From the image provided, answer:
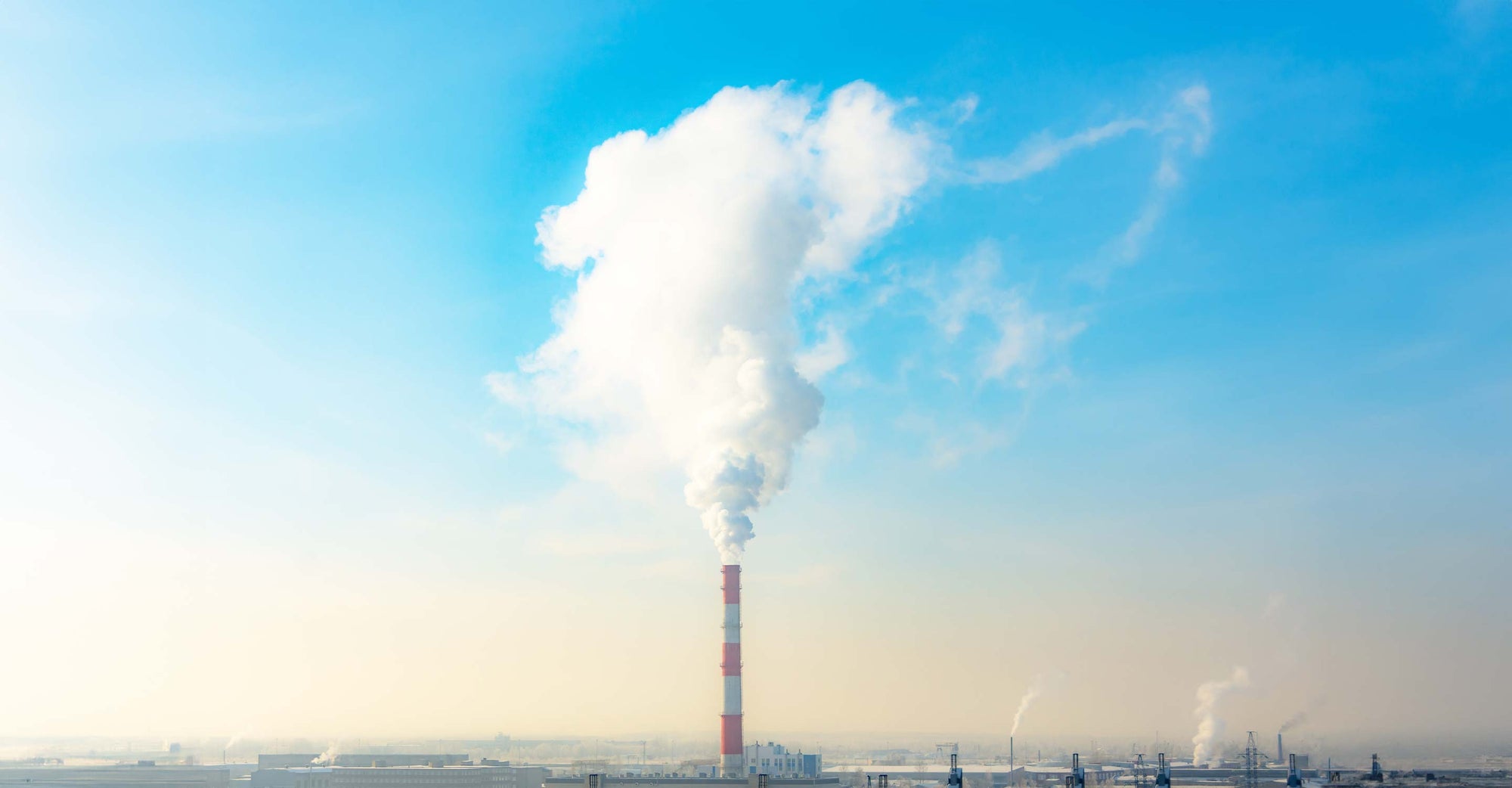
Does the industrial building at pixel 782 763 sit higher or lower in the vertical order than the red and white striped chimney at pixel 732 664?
lower

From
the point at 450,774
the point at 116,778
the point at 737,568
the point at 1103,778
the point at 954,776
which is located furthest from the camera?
the point at 1103,778

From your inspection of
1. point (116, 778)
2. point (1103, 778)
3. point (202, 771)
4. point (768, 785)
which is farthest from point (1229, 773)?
point (116, 778)

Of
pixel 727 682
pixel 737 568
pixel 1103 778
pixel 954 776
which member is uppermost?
pixel 737 568

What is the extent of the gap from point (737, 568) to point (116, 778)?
80160 mm

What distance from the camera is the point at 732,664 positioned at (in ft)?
276

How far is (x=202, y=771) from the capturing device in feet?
408

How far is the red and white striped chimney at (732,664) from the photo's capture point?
84.2m

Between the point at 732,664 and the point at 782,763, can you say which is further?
the point at 782,763

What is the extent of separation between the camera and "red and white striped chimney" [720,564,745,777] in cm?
8425

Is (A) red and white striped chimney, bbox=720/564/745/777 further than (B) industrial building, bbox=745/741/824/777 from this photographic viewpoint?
No

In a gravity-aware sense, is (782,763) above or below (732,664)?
below

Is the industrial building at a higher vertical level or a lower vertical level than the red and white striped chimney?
lower

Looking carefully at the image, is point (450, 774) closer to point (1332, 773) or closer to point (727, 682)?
point (727, 682)

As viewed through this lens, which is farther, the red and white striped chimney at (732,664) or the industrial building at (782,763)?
the industrial building at (782,763)
